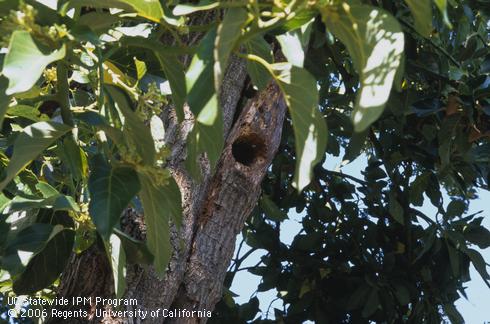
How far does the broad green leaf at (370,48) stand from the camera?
0.79 meters

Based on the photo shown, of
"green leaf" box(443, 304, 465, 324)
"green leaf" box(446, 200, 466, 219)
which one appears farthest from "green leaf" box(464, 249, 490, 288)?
"green leaf" box(443, 304, 465, 324)

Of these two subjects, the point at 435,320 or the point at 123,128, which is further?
the point at 435,320

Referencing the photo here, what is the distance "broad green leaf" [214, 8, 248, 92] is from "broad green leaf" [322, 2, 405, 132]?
0.09 meters

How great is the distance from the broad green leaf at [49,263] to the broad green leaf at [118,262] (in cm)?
13

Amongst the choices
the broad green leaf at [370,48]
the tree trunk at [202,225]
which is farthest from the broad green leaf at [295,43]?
the tree trunk at [202,225]

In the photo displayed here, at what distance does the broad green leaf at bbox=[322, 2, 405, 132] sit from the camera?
2.60 feet

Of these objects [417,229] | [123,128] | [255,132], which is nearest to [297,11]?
[123,128]

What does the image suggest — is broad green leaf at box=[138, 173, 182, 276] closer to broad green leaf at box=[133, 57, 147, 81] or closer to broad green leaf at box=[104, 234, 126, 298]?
broad green leaf at box=[104, 234, 126, 298]

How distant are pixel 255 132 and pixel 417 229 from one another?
1217 mm

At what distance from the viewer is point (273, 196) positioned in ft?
10.4

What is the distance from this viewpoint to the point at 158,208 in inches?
46.0

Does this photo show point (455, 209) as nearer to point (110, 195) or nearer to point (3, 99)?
point (110, 195)

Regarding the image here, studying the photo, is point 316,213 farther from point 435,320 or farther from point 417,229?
point 435,320

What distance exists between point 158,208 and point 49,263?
32 cm
